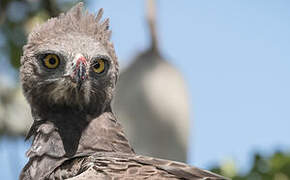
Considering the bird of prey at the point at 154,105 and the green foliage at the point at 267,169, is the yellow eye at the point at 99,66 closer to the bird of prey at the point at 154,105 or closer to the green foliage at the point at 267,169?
the green foliage at the point at 267,169

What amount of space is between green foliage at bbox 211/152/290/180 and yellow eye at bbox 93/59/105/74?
3.14 m

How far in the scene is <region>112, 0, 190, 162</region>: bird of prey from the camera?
12352mm

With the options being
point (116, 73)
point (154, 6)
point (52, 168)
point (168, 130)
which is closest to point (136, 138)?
point (168, 130)

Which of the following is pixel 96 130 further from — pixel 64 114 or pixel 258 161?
pixel 258 161

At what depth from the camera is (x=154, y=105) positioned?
41.1ft

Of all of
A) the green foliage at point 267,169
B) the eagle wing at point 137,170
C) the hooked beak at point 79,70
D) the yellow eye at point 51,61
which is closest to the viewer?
the eagle wing at point 137,170

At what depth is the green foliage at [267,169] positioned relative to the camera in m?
9.96

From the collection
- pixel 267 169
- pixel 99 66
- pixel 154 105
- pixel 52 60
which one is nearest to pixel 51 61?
pixel 52 60

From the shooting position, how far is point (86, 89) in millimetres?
7492

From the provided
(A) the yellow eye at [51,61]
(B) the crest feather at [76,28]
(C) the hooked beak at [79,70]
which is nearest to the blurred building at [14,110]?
(B) the crest feather at [76,28]

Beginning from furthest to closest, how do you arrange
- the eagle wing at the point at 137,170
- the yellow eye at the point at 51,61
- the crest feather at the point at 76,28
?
the crest feather at the point at 76,28
the yellow eye at the point at 51,61
the eagle wing at the point at 137,170

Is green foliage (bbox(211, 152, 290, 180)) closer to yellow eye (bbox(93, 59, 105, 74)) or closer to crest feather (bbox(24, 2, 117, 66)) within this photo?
crest feather (bbox(24, 2, 117, 66))

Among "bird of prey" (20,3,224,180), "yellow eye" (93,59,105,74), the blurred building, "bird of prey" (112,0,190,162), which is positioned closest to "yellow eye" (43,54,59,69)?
"bird of prey" (20,3,224,180)

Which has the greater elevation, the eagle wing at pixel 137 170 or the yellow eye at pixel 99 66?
the yellow eye at pixel 99 66
